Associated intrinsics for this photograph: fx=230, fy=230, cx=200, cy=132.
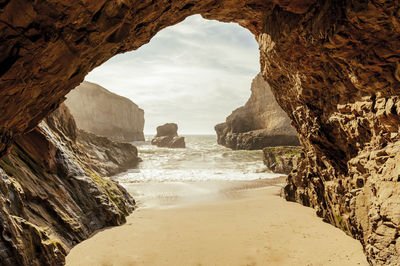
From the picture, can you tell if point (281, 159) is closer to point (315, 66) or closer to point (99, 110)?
point (315, 66)

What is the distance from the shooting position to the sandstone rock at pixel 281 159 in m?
21.6

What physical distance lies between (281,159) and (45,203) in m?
19.7

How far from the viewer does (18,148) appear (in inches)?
311

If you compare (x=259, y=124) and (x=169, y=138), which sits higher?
(x=259, y=124)

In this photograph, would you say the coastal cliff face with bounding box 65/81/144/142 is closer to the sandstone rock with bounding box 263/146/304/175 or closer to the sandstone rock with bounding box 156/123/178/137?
the sandstone rock with bounding box 156/123/178/137

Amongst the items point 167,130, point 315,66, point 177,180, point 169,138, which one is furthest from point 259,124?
point 315,66

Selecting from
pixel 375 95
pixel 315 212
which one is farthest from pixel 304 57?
pixel 315 212

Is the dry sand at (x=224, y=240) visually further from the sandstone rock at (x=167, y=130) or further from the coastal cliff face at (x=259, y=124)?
the sandstone rock at (x=167, y=130)

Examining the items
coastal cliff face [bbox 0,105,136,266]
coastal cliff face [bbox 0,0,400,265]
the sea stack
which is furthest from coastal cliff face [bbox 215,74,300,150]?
coastal cliff face [bbox 0,105,136,266]

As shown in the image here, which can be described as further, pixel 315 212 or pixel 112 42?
pixel 315 212

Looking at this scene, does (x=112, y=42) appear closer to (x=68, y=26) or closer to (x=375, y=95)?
(x=68, y=26)

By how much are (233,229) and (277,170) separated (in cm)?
1463

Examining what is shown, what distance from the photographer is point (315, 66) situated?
24.9 ft

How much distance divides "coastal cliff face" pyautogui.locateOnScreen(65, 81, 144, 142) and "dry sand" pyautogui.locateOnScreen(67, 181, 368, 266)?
7162 cm
